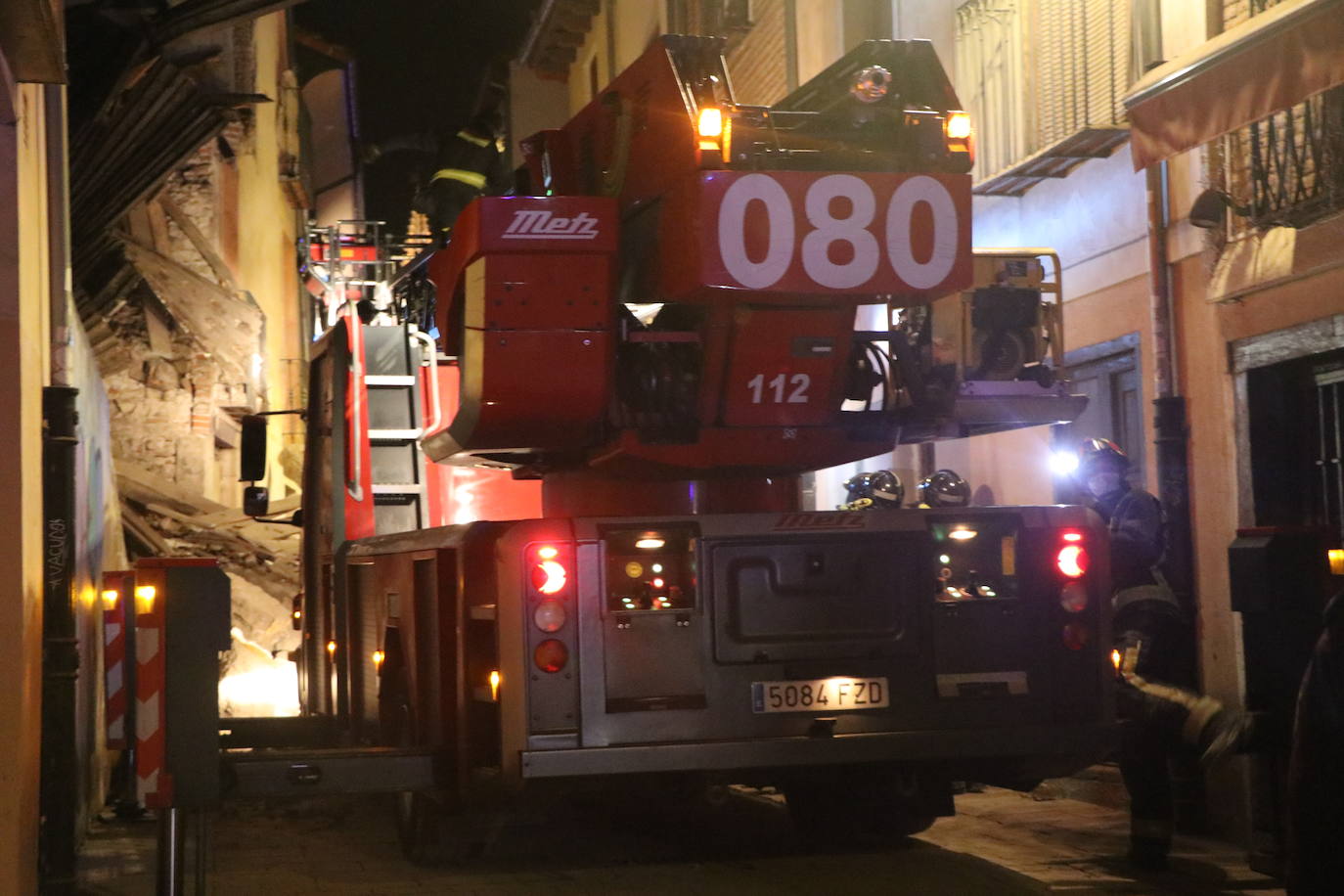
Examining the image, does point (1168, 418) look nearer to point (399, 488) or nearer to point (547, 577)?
point (399, 488)

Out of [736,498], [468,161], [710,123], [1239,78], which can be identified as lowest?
[736,498]

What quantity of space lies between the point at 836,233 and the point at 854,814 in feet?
9.72

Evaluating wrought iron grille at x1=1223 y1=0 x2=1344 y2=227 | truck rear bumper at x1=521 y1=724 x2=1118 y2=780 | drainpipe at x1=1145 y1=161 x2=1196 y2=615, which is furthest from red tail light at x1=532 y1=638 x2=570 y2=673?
Answer: drainpipe at x1=1145 y1=161 x2=1196 y2=615

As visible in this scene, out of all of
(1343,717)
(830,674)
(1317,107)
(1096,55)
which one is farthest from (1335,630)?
(1096,55)

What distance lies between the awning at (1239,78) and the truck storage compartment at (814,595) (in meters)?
3.11

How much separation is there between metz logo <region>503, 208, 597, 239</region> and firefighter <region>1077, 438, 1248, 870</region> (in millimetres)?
2846

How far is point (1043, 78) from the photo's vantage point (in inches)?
488

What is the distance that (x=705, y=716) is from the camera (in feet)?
21.4

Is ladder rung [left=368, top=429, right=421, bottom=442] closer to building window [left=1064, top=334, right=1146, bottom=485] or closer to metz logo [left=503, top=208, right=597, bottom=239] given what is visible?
metz logo [left=503, top=208, right=597, bottom=239]

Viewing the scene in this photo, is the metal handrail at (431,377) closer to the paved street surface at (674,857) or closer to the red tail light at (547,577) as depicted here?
the paved street surface at (674,857)

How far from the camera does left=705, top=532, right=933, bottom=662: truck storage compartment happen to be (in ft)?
21.8

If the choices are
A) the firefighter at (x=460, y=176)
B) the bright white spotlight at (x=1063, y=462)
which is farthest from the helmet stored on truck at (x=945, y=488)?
the firefighter at (x=460, y=176)

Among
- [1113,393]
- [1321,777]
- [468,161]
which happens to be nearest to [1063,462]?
[1113,393]

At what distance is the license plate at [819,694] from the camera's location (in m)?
6.59
